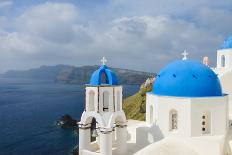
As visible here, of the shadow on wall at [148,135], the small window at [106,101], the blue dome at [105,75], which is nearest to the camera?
the blue dome at [105,75]

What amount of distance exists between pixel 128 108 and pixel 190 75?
1642 inches

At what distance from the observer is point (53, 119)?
242 feet

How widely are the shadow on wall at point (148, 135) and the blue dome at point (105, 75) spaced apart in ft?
10.7

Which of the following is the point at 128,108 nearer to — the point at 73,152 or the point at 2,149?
the point at 73,152

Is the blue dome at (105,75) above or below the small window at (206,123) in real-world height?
above

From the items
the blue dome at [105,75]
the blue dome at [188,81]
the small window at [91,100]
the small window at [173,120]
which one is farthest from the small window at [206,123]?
the small window at [91,100]

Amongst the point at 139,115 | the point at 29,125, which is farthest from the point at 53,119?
the point at 139,115

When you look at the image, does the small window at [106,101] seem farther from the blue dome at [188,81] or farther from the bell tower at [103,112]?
the blue dome at [188,81]

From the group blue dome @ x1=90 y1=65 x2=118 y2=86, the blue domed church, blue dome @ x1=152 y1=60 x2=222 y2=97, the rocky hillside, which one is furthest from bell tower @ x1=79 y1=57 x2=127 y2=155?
the rocky hillside

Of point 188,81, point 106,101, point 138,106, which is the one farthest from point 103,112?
point 138,106

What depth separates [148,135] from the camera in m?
17.1

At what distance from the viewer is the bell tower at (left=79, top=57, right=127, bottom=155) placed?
1530cm

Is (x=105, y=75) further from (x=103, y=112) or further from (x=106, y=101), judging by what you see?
(x=103, y=112)

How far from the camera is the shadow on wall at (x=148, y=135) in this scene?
16.7 meters
